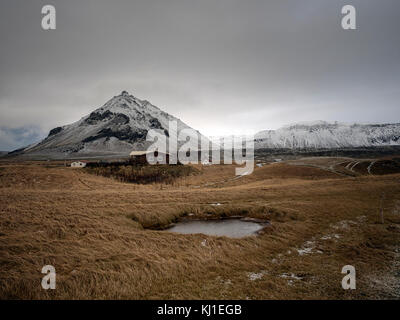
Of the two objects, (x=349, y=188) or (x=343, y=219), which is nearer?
(x=343, y=219)

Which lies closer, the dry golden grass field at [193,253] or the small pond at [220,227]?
the dry golden grass field at [193,253]

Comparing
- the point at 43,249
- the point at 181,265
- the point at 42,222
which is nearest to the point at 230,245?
the point at 181,265

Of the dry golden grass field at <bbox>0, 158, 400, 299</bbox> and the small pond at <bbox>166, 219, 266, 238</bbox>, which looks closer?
the dry golden grass field at <bbox>0, 158, 400, 299</bbox>

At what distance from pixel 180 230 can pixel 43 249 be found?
10021 millimetres

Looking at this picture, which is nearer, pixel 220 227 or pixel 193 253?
pixel 193 253

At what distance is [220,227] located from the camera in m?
18.9

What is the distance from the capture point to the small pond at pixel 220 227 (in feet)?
56.5

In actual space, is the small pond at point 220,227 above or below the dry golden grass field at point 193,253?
below

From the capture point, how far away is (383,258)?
1094 centimetres

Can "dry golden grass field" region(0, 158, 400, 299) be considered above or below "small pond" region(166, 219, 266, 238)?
above

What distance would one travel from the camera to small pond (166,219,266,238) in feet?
56.5

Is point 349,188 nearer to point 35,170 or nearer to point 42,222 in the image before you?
point 42,222
